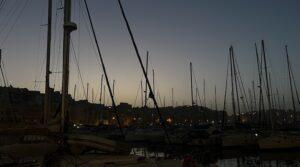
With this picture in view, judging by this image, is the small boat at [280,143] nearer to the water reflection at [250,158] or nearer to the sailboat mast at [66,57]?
the water reflection at [250,158]

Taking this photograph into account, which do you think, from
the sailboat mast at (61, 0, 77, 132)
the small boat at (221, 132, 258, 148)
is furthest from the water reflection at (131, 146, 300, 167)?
the sailboat mast at (61, 0, 77, 132)

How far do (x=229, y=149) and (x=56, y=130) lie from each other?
3119 centimetres

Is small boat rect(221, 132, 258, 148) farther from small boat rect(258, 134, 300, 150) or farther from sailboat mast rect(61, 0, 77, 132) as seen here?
sailboat mast rect(61, 0, 77, 132)

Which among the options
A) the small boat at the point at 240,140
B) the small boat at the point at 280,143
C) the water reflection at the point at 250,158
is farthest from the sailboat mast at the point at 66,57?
the small boat at the point at 240,140

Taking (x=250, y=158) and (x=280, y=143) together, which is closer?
(x=250, y=158)

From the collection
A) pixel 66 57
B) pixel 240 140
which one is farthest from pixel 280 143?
pixel 66 57

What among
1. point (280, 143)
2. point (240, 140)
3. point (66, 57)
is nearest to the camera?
point (66, 57)

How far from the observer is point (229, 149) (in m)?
41.3

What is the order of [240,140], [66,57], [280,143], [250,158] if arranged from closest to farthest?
[66,57]
[250,158]
[280,143]
[240,140]

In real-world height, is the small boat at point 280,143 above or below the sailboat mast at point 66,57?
below

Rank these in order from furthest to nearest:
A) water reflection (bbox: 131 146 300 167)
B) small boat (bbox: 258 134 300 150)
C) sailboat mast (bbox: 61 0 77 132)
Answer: small boat (bbox: 258 134 300 150) < water reflection (bbox: 131 146 300 167) < sailboat mast (bbox: 61 0 77 132)

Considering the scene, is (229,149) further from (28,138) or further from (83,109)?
(83,109)

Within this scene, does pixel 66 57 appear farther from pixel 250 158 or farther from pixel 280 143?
pixel 280 143

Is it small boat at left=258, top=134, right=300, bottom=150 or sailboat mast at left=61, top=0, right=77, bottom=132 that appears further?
small boat at left=258, top=134, right=300, bottom=150
